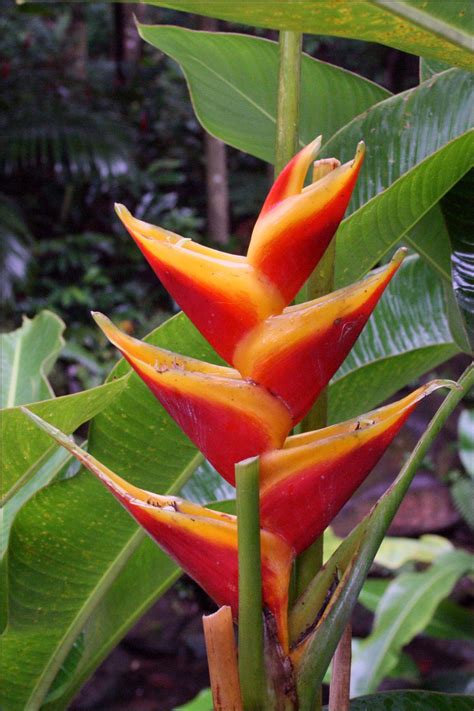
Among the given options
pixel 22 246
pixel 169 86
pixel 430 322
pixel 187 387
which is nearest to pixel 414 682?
pixel 430 322

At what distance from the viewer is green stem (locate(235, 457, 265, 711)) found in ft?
0.80

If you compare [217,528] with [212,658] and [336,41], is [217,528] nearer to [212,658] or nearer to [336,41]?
[212,658]

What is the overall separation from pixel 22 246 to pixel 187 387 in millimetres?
3879

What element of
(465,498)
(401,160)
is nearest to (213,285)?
(401,160)

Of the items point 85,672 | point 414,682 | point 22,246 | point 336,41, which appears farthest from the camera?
point 336,41

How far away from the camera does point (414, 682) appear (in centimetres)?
225

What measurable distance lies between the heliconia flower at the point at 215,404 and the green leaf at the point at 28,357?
1.16 feet

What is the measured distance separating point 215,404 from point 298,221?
7cm

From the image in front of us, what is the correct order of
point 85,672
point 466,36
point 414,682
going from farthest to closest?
1. point 414,682
2. point 85,672
3. point 466,36

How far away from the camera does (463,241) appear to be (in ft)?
1.31

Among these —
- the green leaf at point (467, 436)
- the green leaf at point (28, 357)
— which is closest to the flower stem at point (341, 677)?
the green leaf at point (28, 357)

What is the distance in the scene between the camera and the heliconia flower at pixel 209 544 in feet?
0.90

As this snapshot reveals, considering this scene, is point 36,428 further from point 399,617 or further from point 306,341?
point 399,617

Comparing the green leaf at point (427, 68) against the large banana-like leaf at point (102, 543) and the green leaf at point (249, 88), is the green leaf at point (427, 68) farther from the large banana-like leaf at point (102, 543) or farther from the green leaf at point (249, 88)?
the large banana-like leaf at point (102, 543)
